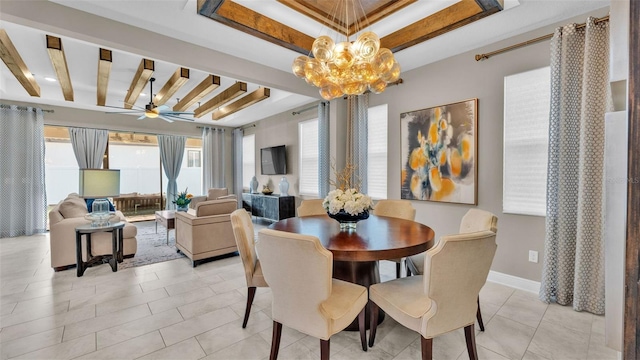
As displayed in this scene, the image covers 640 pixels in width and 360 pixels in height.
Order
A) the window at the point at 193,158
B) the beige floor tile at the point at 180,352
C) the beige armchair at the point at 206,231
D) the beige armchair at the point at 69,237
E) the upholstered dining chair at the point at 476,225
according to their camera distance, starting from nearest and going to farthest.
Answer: the beige floor tile at the point at 180,352 < the upholstered dining chair at the point at 476,225 < the beige armchair at the point at 69,237 < the beige armchair at the point at 206,231 < the window at the point at 193,158

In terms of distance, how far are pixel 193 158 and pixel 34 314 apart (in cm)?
609

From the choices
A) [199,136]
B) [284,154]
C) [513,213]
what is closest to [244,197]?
[284,154]

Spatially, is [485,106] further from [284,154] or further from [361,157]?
[284,154]

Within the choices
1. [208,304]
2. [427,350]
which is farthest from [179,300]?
[427,350]

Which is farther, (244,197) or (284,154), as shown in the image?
(244,197)

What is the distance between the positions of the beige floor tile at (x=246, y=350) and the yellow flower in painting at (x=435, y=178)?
2674 millimetres

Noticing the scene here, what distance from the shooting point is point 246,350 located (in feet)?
6.49

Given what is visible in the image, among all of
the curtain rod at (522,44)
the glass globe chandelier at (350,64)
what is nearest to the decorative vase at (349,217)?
the glass globe chandelier at (350,64)

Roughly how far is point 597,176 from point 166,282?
4384 millimetres

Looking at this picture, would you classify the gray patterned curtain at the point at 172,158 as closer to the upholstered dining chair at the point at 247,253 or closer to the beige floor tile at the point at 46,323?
the beige floor tile at the point at 46,323

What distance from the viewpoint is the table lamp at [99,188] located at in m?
3.23

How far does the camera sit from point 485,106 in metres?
3.17

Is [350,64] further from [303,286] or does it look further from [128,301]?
[128,301]

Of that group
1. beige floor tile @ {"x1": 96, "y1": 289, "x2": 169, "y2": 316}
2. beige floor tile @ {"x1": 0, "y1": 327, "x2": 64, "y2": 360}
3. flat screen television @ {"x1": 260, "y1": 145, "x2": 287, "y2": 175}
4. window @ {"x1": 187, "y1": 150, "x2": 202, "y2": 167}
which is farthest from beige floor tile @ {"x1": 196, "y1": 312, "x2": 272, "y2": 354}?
window @ {"x1": 187, "y1": 150, "x2": 202, "y2": 167}
